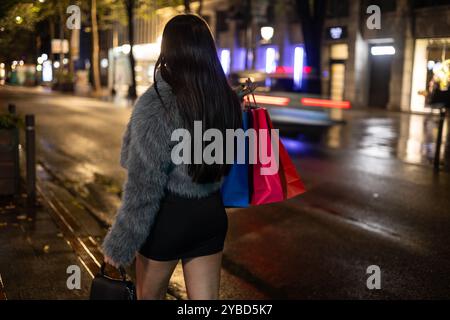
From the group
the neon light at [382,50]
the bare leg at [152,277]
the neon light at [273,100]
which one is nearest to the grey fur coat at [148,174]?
the bare leg at [152,277]

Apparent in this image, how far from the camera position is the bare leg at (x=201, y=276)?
2750mm

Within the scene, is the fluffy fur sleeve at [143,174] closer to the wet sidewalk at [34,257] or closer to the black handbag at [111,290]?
the black handbag at [111,290]

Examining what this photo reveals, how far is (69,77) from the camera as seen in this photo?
156 ft

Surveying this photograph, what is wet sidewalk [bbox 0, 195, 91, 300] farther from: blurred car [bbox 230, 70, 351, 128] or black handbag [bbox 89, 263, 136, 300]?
blurred car [bbox 230, 70, 351, 128]

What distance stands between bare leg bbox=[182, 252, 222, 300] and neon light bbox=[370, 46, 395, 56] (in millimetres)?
27981

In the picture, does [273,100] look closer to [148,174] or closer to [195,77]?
[195,77]

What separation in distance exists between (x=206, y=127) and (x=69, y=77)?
4693 cm

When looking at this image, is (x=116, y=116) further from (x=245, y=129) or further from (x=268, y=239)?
(x=245, y=129)

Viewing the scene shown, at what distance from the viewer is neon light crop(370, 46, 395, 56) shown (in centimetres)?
2919

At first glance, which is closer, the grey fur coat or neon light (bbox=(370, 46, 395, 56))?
the grey fur coat

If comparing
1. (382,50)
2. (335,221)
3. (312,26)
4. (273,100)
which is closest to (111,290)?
(335,221)

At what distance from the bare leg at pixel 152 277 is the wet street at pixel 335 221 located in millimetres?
2225

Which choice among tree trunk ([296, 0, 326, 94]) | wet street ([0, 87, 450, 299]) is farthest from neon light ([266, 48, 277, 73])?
wet street ([0, 87, 450, 299])

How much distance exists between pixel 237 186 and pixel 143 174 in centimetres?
51
